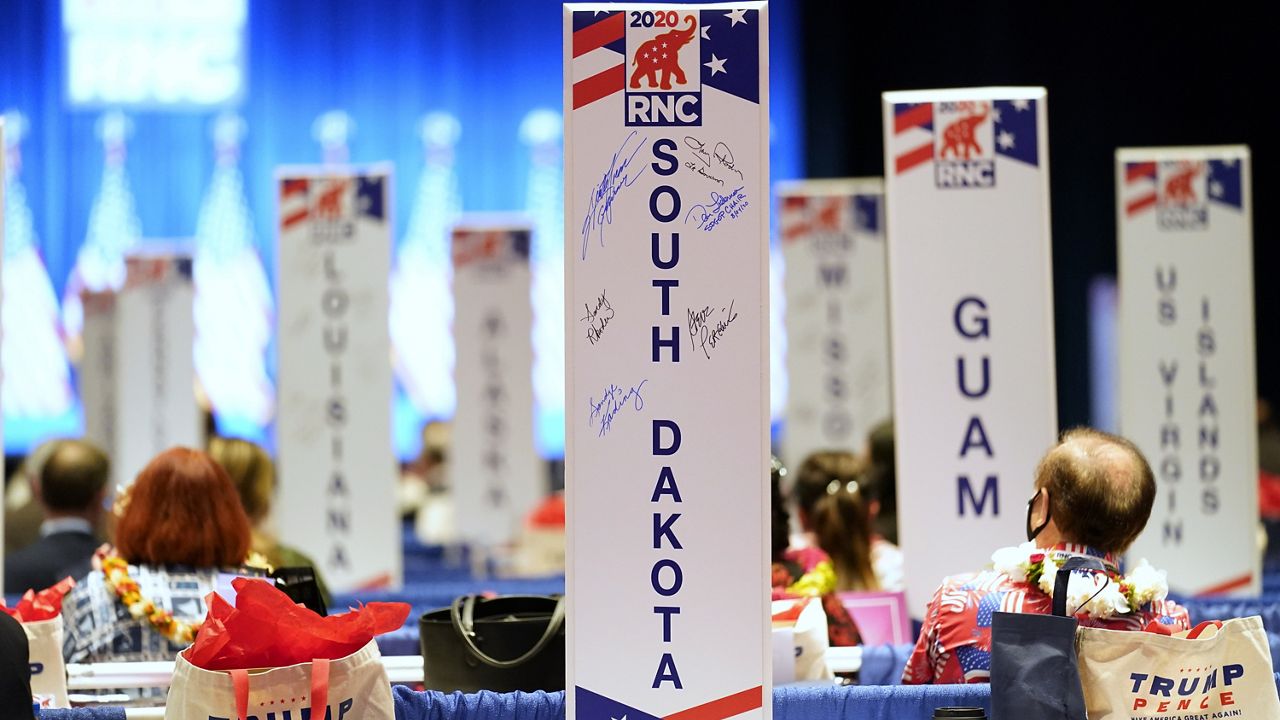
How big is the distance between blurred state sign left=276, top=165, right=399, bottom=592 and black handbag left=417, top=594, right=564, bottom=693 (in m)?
3.91

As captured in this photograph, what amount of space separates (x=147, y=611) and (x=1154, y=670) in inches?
85.0

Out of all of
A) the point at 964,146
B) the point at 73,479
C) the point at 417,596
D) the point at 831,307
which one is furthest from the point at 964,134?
the point at 831,307

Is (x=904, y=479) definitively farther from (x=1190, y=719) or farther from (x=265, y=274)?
(x=265, y=274)

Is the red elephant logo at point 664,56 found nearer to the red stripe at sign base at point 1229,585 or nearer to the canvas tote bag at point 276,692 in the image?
the canvas tote bag at point 276,692

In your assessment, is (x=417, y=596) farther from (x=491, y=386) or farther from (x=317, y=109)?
(x=317, y=109)

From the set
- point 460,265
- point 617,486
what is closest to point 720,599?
point 617,486

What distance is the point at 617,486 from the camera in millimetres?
2611

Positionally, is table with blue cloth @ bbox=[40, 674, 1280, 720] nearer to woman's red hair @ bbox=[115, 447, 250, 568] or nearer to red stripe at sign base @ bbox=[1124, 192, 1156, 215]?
woman's red hair @ bbox=[115, 447, 250, 568]

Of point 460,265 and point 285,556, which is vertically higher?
point 460,265

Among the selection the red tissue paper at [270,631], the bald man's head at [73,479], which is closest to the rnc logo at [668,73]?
the red tissue paper at [270,631]

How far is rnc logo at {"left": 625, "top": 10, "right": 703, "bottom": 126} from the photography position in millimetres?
2615

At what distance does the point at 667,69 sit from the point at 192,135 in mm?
12925

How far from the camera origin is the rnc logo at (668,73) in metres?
2.62
